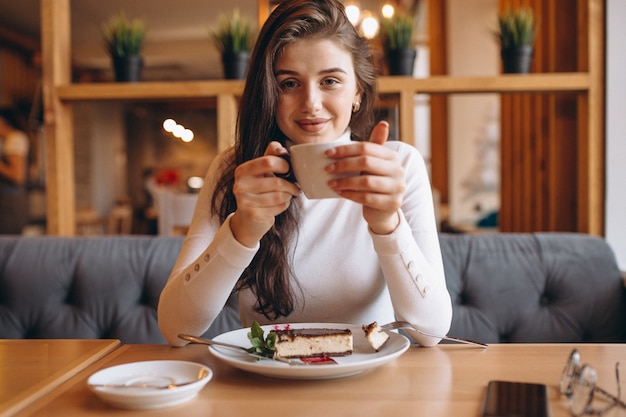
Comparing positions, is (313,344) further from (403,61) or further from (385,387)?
(403,61)

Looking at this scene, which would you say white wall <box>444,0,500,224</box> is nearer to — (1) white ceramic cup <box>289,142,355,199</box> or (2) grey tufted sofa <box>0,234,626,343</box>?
(2) grey tufted sofa <box>0,234,626,343</box>

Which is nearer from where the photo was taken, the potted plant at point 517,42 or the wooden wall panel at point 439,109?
the potted plant at point 517,42

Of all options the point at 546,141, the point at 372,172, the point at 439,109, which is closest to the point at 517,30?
the point at 546,141

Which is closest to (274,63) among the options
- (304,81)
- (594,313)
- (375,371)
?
(304,81)

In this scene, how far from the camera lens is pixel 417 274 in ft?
3.61

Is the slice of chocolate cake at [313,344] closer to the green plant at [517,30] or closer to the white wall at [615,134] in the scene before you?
the white wall at [615,134]

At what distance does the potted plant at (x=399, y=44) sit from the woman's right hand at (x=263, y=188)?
130 centimetres

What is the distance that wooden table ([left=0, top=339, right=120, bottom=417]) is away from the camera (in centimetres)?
81

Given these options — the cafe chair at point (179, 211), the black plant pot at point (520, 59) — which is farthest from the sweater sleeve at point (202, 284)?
the cafe chair at point (179, 211)

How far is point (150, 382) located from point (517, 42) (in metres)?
1.80

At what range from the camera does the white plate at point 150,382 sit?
2.37 ft

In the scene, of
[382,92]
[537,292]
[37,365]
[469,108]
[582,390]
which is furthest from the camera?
[469,108]

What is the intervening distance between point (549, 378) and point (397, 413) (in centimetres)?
26

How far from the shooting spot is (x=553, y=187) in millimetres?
2385
